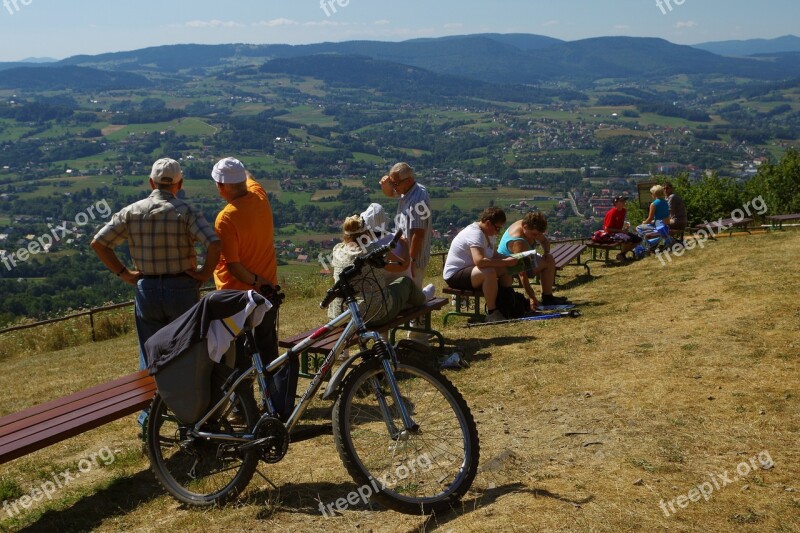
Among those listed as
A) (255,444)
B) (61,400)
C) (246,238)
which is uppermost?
(246,238)

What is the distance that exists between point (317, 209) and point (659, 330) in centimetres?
7297

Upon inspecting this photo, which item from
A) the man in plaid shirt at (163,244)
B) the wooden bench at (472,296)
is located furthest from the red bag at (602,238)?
the man in plaid shirt at (163,244)

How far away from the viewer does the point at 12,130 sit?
150 m

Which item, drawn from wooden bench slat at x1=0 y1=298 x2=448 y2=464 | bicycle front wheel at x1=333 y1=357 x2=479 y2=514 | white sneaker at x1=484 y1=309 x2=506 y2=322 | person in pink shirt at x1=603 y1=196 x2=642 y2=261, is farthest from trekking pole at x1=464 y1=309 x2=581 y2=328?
person in pink shirt at x1=603 y1=196 x2=642 y2=261

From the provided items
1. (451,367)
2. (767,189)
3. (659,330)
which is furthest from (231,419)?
(767,189)

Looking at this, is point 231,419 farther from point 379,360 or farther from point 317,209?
point 317,209

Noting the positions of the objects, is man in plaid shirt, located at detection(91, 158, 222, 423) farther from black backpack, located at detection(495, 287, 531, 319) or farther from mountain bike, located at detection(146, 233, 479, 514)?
black backpack, located at detection(495, 287, 531, 319)

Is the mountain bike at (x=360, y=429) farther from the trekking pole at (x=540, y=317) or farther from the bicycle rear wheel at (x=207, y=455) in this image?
the trekking pole at (x=540, y=317)

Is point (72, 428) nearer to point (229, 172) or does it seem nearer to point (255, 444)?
point (255, 444)

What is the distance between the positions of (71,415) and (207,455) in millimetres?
1029

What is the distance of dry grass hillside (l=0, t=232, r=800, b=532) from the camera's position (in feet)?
12.2

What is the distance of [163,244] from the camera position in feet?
16.5

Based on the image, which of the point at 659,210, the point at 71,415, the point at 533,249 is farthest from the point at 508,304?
the point at 659,210

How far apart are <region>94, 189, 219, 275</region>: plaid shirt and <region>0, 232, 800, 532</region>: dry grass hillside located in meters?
1.30
